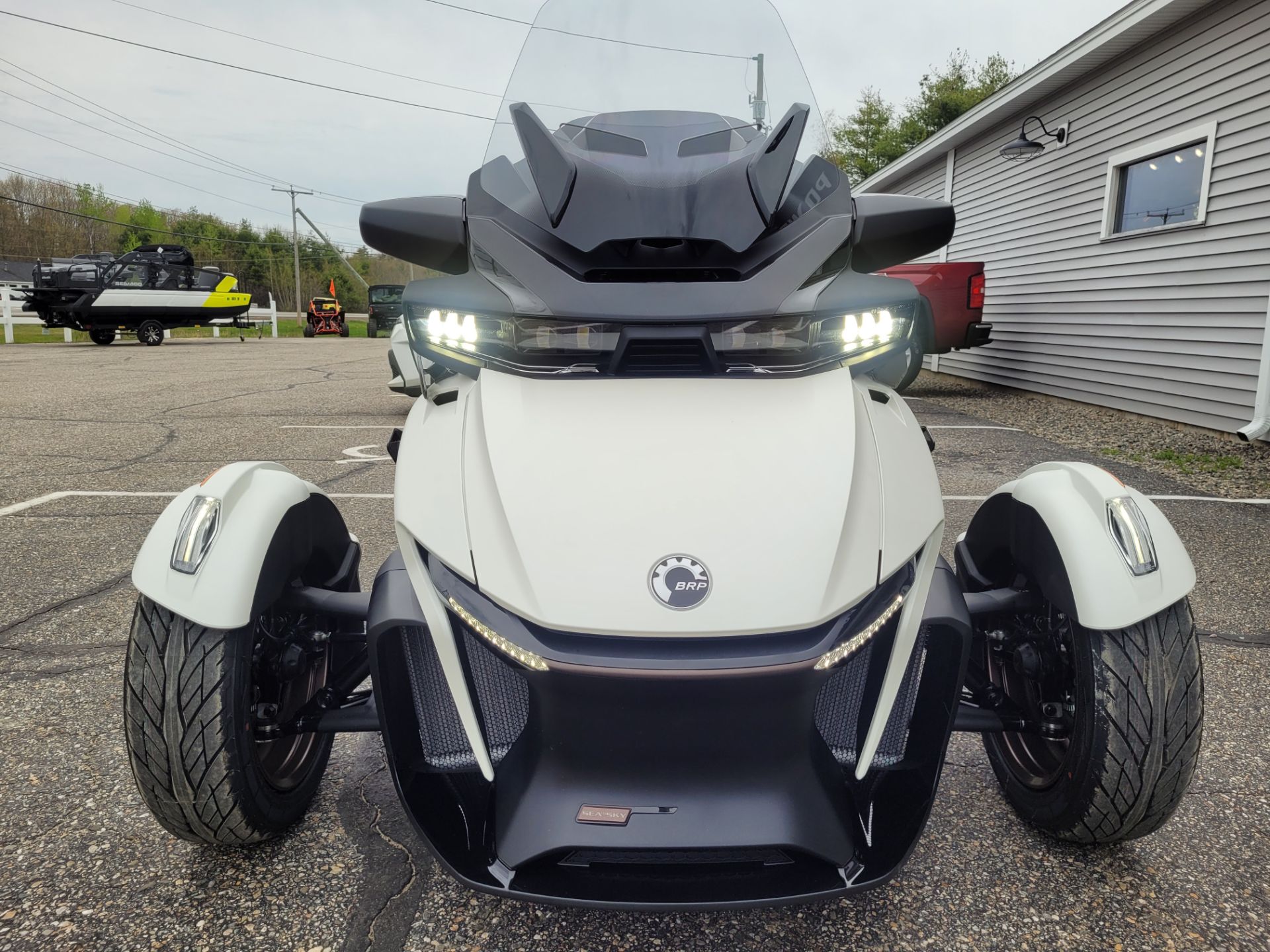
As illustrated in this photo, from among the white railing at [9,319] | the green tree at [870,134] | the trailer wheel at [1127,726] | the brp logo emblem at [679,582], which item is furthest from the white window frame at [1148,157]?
the green tree at [870,134]

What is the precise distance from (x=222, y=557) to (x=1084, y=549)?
5.60 ft

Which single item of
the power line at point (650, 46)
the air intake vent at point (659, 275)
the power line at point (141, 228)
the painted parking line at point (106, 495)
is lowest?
the painted parking line at point (106, 495)

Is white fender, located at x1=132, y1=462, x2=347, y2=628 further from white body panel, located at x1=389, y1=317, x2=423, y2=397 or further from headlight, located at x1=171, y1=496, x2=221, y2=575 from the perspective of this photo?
white body panel, located at x1=389, y1=317, x2=423, y2=397

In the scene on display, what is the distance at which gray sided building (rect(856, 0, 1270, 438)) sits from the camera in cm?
750

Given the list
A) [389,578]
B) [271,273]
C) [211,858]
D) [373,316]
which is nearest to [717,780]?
[389,578]

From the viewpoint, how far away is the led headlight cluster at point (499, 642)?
51.3 inches

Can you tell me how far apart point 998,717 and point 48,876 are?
2037 millimetres

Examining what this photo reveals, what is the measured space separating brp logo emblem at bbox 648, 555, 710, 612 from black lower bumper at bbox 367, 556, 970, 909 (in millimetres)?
104

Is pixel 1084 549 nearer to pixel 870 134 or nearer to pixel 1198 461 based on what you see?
pixel 1198 461

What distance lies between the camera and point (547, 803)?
1.33 m

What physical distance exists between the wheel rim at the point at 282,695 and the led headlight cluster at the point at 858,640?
1155 mm

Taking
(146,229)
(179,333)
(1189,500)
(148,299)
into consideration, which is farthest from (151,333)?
(146,229)

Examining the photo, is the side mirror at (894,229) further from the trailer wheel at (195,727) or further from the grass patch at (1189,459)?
the grass patch at (1189,459)

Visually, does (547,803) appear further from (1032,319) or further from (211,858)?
(1032,319)
